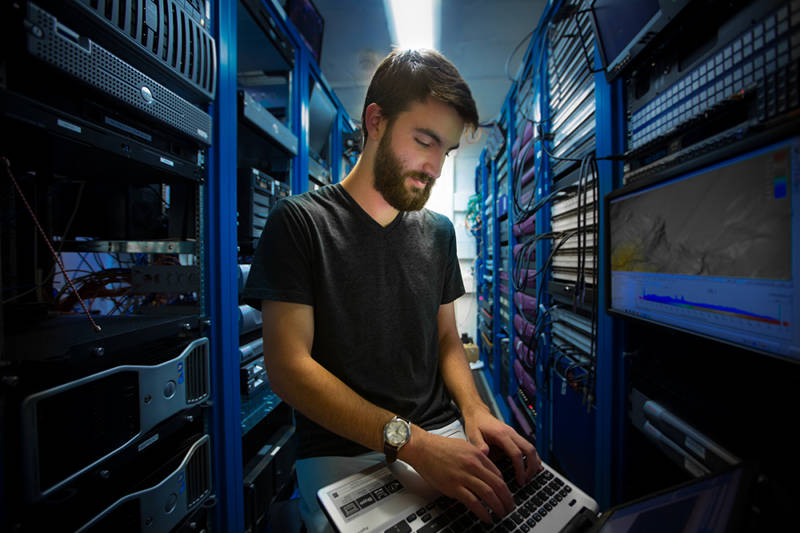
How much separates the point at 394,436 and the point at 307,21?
A: 231 centimetres

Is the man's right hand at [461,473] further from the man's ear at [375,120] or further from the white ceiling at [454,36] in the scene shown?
the white ceiling at [454,36]

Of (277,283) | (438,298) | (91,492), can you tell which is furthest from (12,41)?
(438,298)

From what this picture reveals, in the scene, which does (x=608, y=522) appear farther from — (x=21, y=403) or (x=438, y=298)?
(x=21, y=403)

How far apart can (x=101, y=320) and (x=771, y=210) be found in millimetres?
1667

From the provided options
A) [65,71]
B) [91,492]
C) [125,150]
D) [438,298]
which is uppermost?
[65,71]

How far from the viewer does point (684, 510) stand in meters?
0.55

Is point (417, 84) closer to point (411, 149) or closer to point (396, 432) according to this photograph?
point (411, 149)

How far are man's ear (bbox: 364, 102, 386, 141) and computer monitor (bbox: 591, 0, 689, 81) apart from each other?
78cm

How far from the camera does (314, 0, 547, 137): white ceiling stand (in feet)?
7.78

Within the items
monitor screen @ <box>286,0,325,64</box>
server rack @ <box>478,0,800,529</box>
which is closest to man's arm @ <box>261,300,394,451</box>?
server rack @ <box>478,0,800,529</box>

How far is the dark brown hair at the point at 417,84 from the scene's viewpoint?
34.8 inches

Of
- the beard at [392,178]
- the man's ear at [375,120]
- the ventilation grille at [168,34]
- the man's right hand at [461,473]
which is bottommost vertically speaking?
the man's right hand at [461,473]

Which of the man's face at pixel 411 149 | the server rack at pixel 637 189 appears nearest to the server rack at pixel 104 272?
the man's face at pixel 411 149

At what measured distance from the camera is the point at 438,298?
988 millimetres
